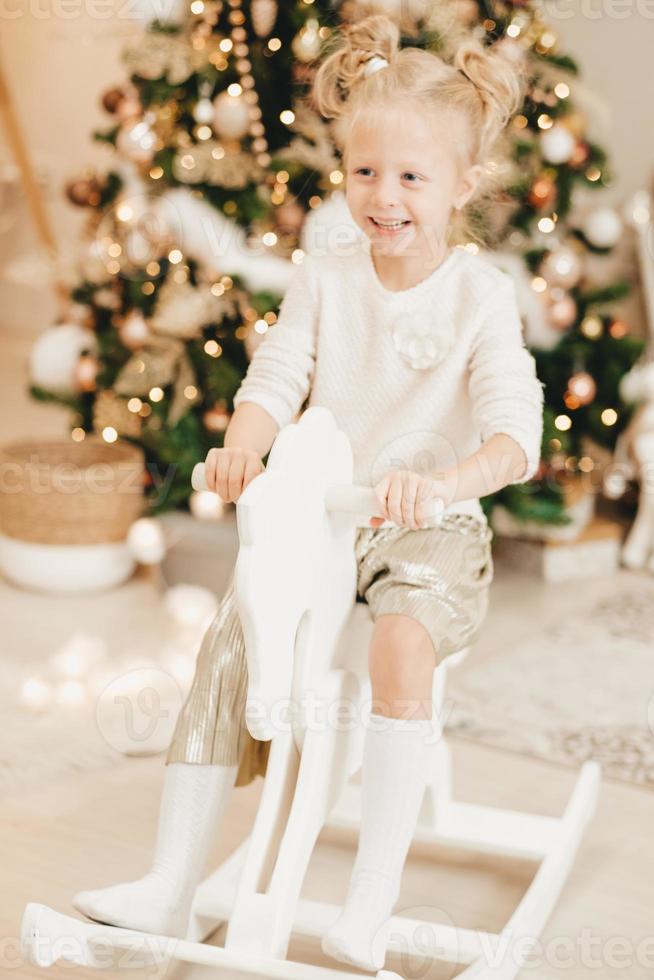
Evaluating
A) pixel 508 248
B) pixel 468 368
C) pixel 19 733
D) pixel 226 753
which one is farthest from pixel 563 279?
pixel 226 753

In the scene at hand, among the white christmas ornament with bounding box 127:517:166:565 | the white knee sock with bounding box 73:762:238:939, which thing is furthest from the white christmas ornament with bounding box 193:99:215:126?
the white knee sock with bounding box 73:762:238:939

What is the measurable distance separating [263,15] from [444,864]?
1.52 m

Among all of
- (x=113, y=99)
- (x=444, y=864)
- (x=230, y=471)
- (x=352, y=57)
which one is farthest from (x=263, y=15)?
(x=444, y=864)

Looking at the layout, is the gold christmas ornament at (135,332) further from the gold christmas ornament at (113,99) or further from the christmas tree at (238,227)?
the gold christmas ornament at (113,99)

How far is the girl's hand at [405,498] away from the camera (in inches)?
43.9

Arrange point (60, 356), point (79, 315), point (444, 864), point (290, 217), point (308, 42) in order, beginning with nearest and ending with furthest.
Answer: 1. point (444, 864)
2. point (308, 42)
3. point (290, 217)
4. point (60, 356)
5. point (79, 315)

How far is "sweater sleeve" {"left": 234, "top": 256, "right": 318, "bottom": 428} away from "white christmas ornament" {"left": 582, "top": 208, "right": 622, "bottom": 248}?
128 cm

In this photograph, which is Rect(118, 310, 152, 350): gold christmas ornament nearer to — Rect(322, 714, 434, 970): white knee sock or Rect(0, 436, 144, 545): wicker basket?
Rect(0, 436, 144, 545): wicker basket

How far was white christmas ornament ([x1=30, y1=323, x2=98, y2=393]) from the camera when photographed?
253 centimetres

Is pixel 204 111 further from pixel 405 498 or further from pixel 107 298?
pixel 405 498

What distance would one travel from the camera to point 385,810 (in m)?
1.18

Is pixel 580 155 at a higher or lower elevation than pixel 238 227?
higher

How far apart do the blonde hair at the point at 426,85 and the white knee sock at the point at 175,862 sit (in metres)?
0.66

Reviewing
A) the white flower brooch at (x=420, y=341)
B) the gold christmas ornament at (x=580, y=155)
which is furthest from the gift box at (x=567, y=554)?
the white flower brooch at (x=420, y=341)
